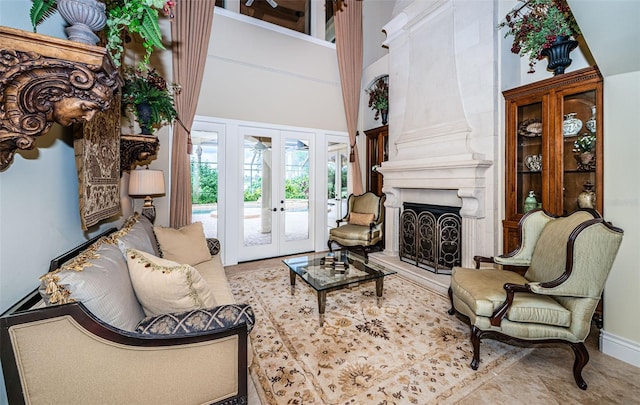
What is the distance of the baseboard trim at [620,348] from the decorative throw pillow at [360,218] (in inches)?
116

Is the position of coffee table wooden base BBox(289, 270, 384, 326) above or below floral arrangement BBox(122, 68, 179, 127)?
below

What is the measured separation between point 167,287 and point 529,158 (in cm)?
359

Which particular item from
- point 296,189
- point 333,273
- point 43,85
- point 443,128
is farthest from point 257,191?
point 43,85

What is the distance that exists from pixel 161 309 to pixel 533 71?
411 centimetres

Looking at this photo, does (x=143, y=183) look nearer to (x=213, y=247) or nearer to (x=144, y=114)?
(x=144, y=114)

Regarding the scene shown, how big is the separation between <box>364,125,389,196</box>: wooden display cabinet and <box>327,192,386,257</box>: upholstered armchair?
507 millimetres

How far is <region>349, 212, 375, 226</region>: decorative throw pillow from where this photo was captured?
4621 millimetres

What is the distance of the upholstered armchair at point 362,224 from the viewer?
437cm

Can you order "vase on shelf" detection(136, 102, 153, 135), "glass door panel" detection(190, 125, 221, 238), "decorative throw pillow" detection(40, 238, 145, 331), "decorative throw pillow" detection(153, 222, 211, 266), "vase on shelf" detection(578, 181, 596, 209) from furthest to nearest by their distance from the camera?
1. "glass door panel" detection(190, 125, 221, 238)
2. "vase on shelf" detection(136, 102, 153, 135)
3. "decorative throw pillow" detection(153, 222, 211, 266)
4. "vase on shelf" detection(578, 181, 596, 209)
5. "decorative throw pillow" detection(40, 238, 145, 331)

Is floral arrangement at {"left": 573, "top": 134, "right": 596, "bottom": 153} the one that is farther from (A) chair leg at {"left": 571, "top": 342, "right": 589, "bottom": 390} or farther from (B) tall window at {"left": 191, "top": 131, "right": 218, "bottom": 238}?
(B) tall window at {"left": 191, "top": 131, "right": 218, "bottom": 238}

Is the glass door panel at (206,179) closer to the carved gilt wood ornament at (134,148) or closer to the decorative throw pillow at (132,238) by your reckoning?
the carved gilt wood ornament at (134,148)

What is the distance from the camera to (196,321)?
1252 millimetres

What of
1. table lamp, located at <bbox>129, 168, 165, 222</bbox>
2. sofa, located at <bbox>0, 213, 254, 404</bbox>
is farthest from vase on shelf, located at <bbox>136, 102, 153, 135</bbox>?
sofa, located at <bbox>0, 213, 254, 404</bbox>

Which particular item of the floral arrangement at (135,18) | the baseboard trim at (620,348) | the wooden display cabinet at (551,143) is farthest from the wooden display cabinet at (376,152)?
the floral arrangement at (135,18)
